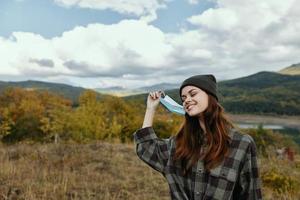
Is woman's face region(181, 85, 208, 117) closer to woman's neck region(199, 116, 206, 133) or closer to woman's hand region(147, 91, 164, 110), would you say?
woman's neck region(199, 116, 206, 133)

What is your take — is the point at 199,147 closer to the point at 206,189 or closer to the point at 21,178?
the point at 206,189

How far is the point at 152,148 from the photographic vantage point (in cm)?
286

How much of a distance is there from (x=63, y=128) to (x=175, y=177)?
29.5 meters

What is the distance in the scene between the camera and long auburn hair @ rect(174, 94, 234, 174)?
8.11 ft

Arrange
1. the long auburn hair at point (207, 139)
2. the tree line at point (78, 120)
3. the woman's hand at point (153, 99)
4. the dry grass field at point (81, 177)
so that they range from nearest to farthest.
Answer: the long auburn hair at point (207, 139) < the woman's hand at point (153, 99) < the dry grass field at point (81, 177) < the tree line at point (78, 120)

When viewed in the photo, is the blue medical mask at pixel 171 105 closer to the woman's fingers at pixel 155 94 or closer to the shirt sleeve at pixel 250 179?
the woman's fingers at pixel 155 94

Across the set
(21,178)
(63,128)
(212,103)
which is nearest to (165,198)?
(21,178)

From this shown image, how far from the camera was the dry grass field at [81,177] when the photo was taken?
5.48 m

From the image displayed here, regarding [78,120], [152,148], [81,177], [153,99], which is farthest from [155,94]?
[78,120]

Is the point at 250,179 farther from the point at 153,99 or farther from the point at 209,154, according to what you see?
the point at 153,99

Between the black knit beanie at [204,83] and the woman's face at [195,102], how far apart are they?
26mm

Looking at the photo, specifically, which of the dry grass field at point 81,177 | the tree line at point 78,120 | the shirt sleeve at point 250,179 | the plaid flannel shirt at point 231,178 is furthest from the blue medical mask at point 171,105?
the tree line at point 78,120

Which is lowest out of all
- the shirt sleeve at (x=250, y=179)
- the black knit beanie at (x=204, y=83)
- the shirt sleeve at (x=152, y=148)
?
the shirt sleeve at (x=250, y=179)

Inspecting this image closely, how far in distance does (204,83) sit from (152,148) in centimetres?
61
